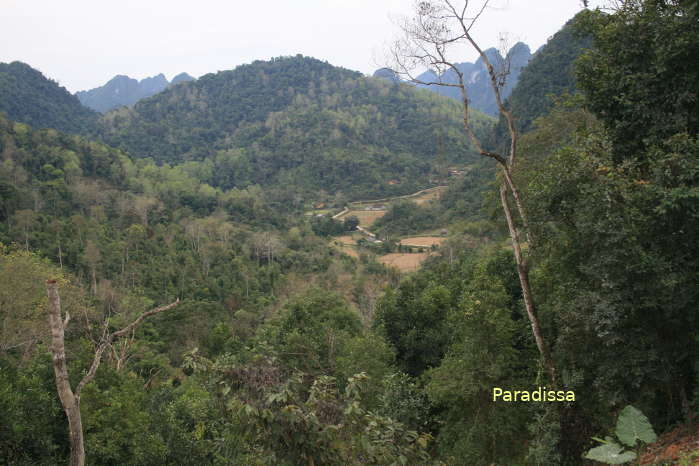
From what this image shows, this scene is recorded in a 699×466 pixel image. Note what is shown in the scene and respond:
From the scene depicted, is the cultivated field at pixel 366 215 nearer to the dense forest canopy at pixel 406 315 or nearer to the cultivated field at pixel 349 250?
the cultivated field at pixel 349 250

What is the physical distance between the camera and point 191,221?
3825cm

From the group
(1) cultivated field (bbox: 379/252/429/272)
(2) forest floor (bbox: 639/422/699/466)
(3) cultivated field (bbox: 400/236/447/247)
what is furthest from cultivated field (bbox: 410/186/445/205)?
(2) forest floor (bbox: 639/422/699/466)

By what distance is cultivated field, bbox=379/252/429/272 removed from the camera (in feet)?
114

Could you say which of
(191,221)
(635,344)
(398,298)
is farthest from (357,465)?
(191,221)

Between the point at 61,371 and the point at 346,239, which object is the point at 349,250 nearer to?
the point at 346,239

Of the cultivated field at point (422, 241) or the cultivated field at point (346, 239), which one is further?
the cultivated field at point (346, 239)

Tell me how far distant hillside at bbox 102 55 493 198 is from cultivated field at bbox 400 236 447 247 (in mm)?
20697

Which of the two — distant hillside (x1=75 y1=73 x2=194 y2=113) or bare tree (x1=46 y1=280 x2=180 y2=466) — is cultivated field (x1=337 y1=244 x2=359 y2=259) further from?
distant hillside (x1=75 y1=73 x2=194 y2=113)

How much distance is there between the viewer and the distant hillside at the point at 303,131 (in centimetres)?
6975

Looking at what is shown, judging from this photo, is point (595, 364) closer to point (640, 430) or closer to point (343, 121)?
point (640, 430)

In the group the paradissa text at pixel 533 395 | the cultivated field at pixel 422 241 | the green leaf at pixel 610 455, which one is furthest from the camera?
the cultivated field at pixel 422 241

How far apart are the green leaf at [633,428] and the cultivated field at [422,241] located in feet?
120

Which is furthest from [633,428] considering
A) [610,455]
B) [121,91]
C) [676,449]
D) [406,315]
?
[121,91]

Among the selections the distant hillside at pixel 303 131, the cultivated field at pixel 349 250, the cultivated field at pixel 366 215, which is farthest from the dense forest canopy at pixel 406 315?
the distant hillside at pixel 303 131
